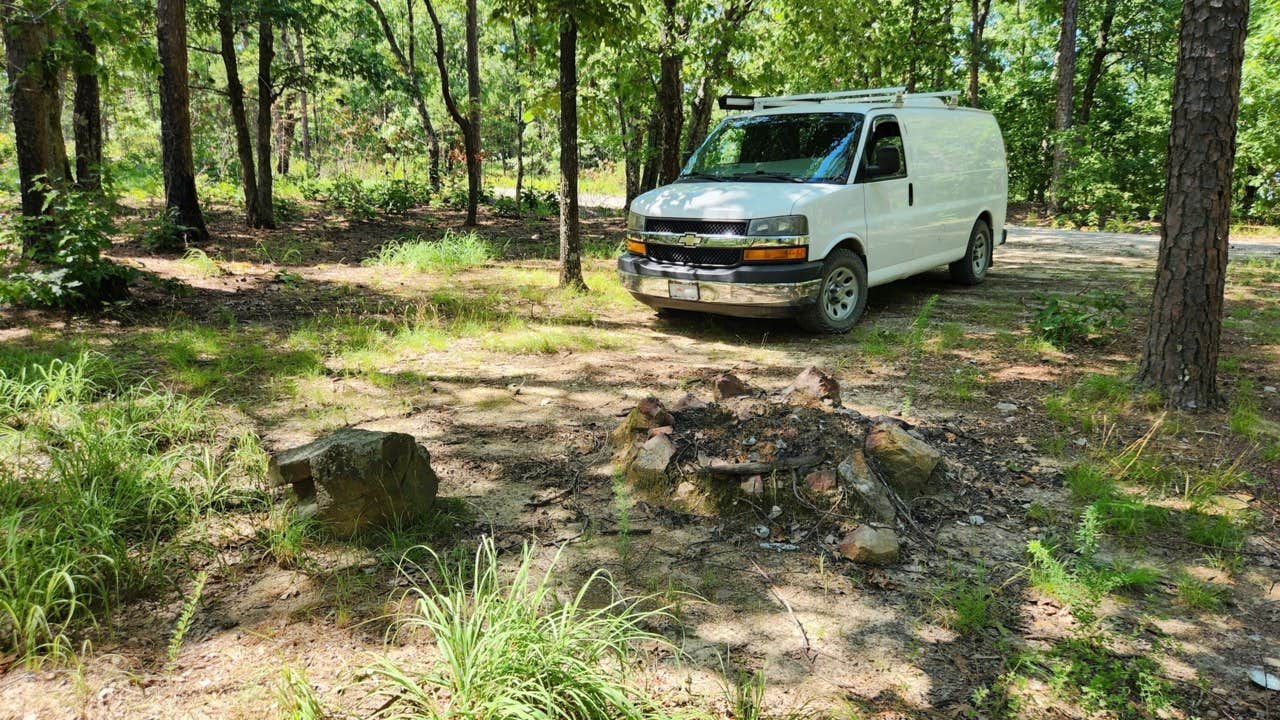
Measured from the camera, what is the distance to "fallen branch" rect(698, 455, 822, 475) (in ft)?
12.7

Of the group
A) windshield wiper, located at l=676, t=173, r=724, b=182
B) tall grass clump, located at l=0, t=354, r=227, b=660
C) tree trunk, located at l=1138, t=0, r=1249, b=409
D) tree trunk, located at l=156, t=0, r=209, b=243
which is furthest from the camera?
tree trunk, located at l=156, t=0, r=209, b=243

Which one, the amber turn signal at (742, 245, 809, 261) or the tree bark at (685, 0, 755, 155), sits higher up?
the tree bark at (685, 0, 755, 155)

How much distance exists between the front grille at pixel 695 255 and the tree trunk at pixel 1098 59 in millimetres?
20516

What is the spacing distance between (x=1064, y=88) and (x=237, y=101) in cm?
1762

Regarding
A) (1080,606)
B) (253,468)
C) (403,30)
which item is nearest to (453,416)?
(253,468)

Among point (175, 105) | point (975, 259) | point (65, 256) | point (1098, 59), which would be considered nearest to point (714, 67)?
point (975, 259)

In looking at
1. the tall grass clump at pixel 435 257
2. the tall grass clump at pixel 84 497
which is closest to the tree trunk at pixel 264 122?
the tall grass clump at pixel 435 257

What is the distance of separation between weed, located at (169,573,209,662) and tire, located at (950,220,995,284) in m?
8.85

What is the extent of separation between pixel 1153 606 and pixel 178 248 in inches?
463

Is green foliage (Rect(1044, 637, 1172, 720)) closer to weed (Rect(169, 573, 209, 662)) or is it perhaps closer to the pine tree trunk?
weed (Rect(169, 573, 209, 662))

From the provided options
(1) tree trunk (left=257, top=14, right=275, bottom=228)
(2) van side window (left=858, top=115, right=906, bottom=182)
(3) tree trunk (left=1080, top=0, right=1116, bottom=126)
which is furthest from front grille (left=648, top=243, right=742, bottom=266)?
(3) tree trunk (left=1080, top=0, right=1116, bottom=126)

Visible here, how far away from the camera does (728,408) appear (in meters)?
4.49

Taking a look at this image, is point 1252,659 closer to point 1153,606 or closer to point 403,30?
point 1153,606

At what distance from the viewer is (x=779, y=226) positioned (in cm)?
662
